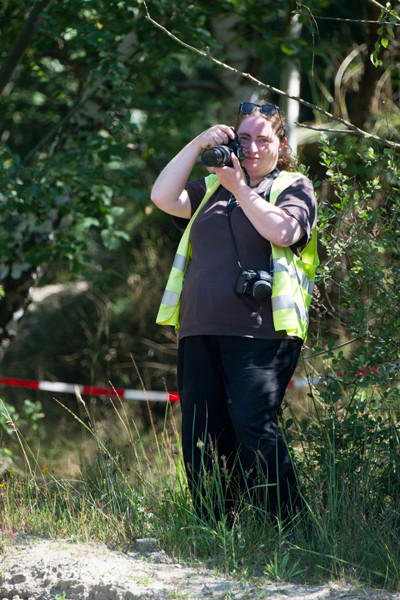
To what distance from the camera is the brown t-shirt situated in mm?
3074

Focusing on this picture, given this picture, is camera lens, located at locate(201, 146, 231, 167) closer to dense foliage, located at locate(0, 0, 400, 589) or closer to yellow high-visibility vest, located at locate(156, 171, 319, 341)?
yellow high-visibility vest, located at locate(156, 171, 319, 341)

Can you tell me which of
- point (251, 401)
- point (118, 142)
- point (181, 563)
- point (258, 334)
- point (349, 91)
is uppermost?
point (349, 91)

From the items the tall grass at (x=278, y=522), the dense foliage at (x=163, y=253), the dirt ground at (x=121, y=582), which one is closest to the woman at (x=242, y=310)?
the tall grass at (x=278, y=522)


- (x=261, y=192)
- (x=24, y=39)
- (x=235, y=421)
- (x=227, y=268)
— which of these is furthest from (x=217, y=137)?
(x=24, y=39)

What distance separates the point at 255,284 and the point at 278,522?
0.95m

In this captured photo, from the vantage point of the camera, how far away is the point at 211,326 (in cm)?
309

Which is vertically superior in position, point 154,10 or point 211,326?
point 154,10

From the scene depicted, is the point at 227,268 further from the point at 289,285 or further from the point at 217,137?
the point at 217,137

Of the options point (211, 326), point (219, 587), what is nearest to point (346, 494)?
point (219, 587)

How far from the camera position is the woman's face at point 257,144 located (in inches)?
128

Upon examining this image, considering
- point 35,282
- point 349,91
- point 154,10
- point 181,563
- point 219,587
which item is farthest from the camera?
point 349,91

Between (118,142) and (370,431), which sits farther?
(118,142)

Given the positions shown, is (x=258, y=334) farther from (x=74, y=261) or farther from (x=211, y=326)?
(x=74, y=261)

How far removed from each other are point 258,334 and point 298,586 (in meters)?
0.98
